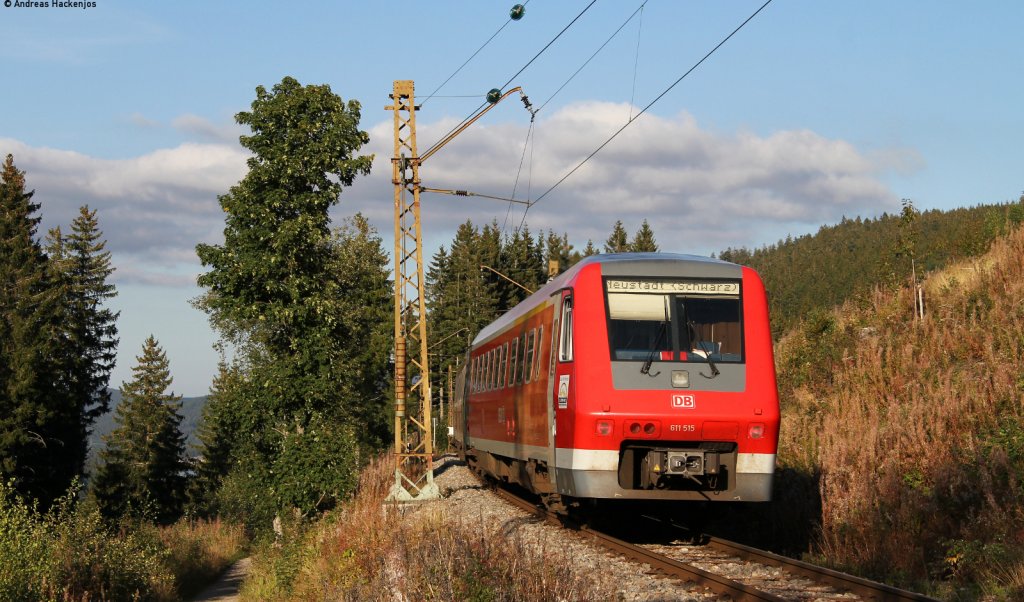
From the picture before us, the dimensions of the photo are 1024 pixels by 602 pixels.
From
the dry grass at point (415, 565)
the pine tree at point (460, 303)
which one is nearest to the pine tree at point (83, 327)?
the pine tree at point (460, 303)

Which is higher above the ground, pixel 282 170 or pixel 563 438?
pixel 282 170

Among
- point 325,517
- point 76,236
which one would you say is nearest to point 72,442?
point 76,236

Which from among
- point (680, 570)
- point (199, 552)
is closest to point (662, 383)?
point (680, 570)

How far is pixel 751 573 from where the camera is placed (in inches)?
421

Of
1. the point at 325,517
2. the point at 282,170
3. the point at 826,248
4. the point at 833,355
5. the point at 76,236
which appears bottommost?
the point at 325,517

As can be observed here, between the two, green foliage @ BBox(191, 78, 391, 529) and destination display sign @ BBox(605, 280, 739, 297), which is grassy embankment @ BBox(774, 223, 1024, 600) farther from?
green foliage @ BBox(191, 78, 391, 529)

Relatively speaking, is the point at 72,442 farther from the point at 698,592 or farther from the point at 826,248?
the point at 826,248

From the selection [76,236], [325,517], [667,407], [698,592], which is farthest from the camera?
[76,236]

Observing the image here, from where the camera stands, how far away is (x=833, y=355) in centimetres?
2005

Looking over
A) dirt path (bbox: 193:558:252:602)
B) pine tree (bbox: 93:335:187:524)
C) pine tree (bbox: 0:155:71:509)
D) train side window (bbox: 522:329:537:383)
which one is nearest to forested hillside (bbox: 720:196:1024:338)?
train side window (bbox: 522:329:537:383)

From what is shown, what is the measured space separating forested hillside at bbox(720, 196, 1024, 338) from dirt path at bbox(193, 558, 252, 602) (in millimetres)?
18523

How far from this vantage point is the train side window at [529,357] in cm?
1530

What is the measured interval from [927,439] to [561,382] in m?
4.59

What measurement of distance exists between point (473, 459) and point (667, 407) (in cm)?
1506
